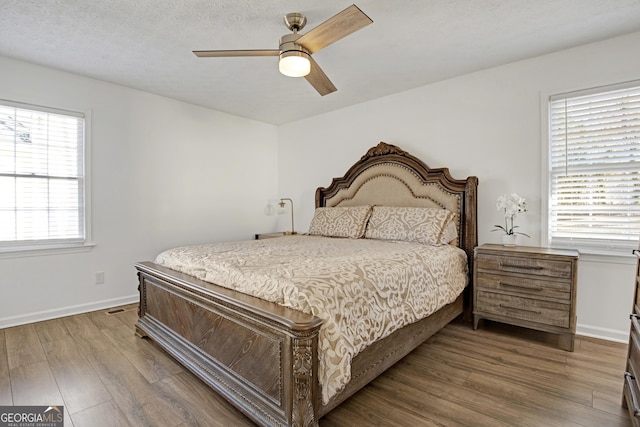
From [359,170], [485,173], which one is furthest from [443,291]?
[359,170]

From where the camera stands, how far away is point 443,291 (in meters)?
2.55

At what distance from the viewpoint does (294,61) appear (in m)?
2.12

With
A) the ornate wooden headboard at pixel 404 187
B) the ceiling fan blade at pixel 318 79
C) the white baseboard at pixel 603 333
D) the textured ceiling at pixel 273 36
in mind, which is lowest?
the white baseboard at pixel 603 333

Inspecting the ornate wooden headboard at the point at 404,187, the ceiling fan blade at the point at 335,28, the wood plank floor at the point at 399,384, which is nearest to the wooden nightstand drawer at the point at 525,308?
the wood plank floor at the point at 399,384

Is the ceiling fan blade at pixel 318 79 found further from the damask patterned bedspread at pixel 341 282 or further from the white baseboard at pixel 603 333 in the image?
the white baseboard at pixel 603 333

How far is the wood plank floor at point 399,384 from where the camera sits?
168 centimetres

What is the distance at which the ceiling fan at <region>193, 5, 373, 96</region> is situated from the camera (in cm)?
183

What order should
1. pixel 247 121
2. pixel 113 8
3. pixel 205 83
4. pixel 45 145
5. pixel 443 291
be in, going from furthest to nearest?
pixel 247 121 → pixel 205 83 → pixel 45 145 → pixel 443 291 → pixel 113 8

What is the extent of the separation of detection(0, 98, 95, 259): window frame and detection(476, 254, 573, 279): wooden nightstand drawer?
3.97 m

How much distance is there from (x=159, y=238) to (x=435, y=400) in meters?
3.52

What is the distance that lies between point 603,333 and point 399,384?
2.03m

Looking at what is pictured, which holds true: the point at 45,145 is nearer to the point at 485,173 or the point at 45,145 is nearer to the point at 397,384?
the point at 397,384

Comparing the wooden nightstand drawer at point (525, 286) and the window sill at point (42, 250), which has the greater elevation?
the window sill at point (42, 250)

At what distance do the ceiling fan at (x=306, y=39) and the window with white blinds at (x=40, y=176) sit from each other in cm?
212
